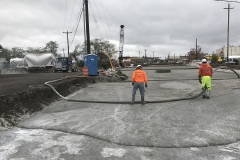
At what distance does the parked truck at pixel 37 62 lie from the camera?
A: 40.1m

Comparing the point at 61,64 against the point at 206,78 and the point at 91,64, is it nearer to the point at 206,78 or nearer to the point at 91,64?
the point at 91,64

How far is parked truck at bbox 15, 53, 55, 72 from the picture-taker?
40056mm

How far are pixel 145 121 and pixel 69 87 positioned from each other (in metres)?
8.41

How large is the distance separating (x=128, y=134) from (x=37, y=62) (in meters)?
36.8

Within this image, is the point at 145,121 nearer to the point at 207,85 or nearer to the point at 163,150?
the point at 163,150

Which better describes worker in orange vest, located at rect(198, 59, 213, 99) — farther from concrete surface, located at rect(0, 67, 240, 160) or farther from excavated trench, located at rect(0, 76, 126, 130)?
excavated trench, located at rect(0, 76, 126, 130)

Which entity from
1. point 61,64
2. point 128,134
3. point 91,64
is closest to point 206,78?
point 128,134

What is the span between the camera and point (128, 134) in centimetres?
612

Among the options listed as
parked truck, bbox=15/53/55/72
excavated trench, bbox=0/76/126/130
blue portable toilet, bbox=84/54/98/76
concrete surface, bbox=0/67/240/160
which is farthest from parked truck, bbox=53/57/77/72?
concrete surface, bbox=0/67/240/160

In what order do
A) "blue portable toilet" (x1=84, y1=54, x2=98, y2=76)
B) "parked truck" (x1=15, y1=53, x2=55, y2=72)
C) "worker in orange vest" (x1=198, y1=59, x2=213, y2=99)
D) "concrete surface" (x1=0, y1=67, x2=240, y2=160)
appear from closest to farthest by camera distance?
"concrete surface" (x1=0, y1=67, x2=240, y2=160), "worker in orange vest" (x1=198, y1=59, x2=213, y2=99), "blue portable toilet" (x1=84, y1=54, x2=98, y2=76), "parked truck" (x1=15, y1=53, x2=55, y2=72)

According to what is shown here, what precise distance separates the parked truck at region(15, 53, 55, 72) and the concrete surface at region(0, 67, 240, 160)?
108 ft

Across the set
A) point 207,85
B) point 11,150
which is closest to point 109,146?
point 11,150

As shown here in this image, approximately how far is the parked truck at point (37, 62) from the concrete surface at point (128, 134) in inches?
1295

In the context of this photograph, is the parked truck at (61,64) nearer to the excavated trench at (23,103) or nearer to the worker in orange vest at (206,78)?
the excavated trench at (23,103)
